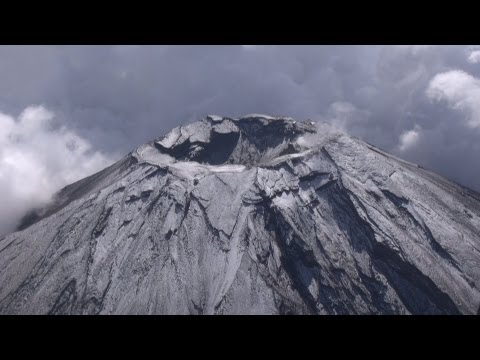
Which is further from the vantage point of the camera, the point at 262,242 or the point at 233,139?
the point at 233,139

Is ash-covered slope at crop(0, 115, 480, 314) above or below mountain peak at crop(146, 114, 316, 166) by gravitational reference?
below

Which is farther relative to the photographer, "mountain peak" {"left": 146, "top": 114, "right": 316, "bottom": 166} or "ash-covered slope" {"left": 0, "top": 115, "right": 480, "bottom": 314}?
"mountain peak" {"left": 146, "top": 114, "right": 316, "bottom": 166}

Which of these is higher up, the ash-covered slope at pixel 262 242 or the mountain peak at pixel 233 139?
the mountain peak at pixel 233 139

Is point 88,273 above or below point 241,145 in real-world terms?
below

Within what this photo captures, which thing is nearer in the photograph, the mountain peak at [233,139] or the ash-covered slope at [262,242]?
the ash-covered slope at [262,242]

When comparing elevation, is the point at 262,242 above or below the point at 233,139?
below

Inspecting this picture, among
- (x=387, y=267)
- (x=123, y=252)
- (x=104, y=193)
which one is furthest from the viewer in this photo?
(x=104, y=193)
